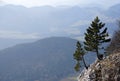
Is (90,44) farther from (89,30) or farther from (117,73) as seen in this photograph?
(117,73)

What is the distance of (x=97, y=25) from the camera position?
8712 centimetres

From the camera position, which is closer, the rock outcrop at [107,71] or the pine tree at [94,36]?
the rock outcrop at [107,71]

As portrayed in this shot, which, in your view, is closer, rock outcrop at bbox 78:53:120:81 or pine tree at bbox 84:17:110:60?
rock outcrop at bbox 78:53:120:81

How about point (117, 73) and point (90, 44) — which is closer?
point (117, 73)

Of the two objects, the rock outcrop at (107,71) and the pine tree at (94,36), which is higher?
the pine tree at (94,36)

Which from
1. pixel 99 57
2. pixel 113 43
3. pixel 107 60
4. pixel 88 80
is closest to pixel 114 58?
pixel 107 60

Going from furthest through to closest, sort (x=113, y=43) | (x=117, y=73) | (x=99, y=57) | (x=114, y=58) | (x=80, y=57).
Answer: (x=80, y=57)
(x=113, y=43)
(x=99, y=57)
(x=114, y=58)
(x=117, y=73)

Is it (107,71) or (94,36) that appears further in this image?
(94,36)

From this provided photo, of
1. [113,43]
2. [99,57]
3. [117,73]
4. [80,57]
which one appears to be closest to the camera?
[117,73]

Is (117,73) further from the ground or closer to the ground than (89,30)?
closer to the ground

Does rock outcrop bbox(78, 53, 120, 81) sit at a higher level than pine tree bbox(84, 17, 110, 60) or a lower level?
lower

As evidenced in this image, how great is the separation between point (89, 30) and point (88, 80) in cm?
1793

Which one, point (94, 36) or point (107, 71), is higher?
point (94, 36)

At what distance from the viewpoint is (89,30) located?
3428 inches
